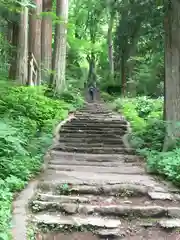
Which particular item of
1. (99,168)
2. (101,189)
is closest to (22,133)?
(99,168)

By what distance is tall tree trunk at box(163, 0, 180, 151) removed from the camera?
8.28 meters

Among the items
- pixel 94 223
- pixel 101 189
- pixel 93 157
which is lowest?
pixel 94 223

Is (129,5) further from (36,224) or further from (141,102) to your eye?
(36,224)

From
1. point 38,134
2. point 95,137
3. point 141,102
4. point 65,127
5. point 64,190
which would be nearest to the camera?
point 64,190

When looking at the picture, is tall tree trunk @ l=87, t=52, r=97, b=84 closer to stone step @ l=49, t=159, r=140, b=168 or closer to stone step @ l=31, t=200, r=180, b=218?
stone step @ l=49, t=159, r=140, b=168

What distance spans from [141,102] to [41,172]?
10.0 meters

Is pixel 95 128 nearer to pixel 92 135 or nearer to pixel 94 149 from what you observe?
pixel 92 135

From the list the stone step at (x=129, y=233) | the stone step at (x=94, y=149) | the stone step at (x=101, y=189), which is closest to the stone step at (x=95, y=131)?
the stone step at (x=94, y=149)

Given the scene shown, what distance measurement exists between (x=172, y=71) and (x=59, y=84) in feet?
27.2

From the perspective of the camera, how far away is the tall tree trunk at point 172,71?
8.28 meters

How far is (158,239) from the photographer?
5000 millimetres

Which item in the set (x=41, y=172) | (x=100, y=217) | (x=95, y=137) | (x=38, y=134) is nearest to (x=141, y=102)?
(x=95, y=137)

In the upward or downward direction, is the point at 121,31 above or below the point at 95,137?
above

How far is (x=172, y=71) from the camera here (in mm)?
8523
